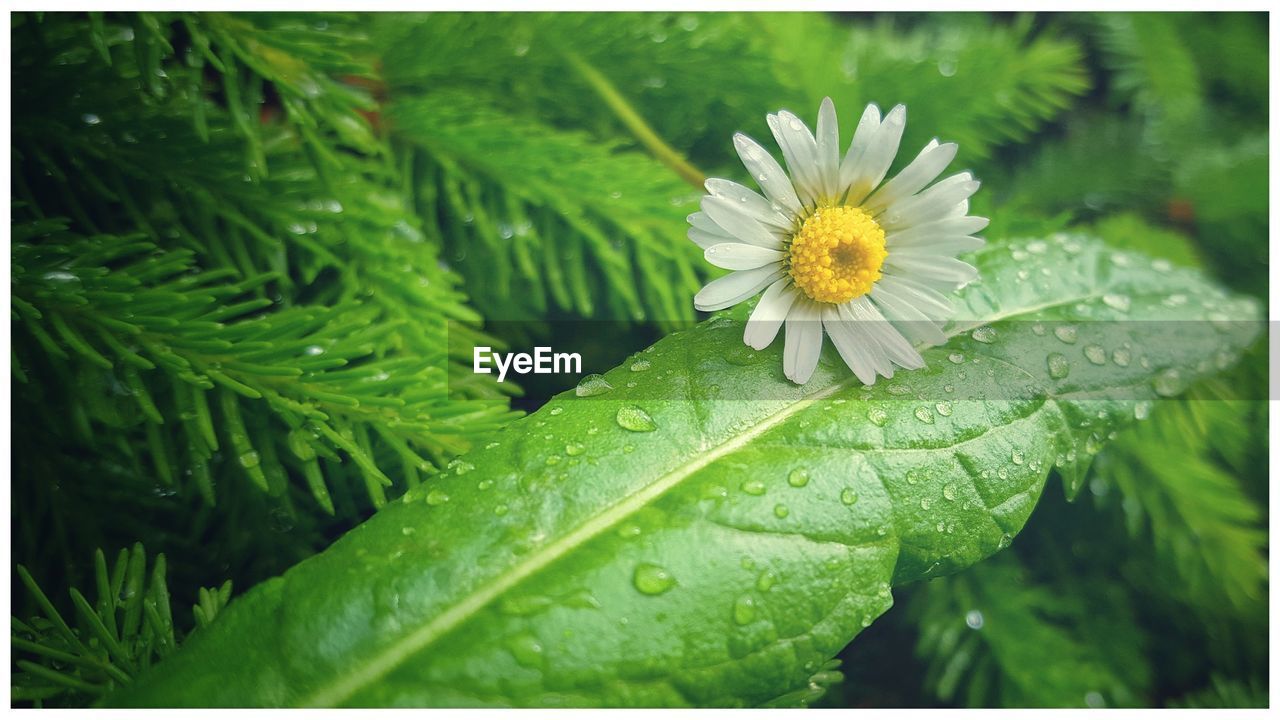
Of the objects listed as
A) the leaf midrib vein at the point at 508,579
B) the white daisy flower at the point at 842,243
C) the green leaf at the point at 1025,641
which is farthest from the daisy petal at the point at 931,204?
the green leaf at the point at 1025,641

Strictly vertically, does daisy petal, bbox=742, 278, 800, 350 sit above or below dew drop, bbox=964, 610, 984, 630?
above

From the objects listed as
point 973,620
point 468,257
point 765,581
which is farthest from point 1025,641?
point 468,257

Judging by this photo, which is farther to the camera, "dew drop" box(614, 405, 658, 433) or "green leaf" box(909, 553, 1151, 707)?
"green leaf" box(909, 553, 1151, 707)

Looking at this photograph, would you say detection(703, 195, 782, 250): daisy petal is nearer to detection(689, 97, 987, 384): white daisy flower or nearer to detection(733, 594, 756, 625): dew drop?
detection(689, 97, 987, 384): white daisy flower

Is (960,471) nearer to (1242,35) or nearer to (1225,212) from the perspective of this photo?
(1225,212)

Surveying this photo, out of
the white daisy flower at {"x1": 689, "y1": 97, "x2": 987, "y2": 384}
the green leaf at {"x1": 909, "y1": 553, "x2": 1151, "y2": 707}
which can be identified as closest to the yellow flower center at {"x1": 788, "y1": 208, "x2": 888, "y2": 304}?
the white daisy flower at {"x1": 689, "y1": 97, "x2": 987, "y2": 384}

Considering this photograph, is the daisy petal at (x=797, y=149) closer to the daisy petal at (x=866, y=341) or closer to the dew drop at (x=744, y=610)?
the daisy petal at (x=866, y=341)

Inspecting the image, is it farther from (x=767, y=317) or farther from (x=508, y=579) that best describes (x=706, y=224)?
(x=508, y=579)
